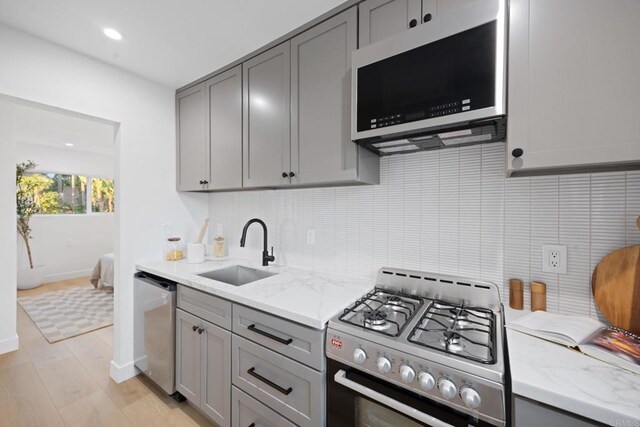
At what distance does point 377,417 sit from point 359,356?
0.24 metres

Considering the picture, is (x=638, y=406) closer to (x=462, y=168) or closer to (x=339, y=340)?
(x=339, y=340)

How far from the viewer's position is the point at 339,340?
1.06 meters

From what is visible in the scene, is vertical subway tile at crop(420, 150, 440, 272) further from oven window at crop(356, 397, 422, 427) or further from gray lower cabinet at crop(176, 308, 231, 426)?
gray lower cabinet at crop(176, 308, 231, 426)

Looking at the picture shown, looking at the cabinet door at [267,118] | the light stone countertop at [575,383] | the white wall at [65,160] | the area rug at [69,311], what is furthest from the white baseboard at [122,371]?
the white wall at [65,160]

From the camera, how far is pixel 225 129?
2.06m

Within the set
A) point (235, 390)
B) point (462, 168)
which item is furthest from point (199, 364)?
point (462, 168)

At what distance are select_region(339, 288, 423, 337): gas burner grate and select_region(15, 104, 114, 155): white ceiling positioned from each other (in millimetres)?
→ 3291

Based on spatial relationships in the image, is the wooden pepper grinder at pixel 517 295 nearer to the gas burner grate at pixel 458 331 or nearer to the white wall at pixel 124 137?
the gas burner grate at pixel 458 331

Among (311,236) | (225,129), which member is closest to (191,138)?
(225,129)

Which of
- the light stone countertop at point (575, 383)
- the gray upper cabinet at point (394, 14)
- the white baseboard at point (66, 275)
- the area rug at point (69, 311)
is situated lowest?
the area rug at point (69, 311)

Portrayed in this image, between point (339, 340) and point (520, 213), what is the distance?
1020mm

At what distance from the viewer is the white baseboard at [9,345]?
250cm

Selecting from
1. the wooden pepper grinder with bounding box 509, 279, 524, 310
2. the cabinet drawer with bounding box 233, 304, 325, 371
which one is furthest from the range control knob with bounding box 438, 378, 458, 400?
the wooden pepper grinder with bounding box 509, 279, 524, 310

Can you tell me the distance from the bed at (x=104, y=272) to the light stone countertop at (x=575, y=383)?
493 cm
